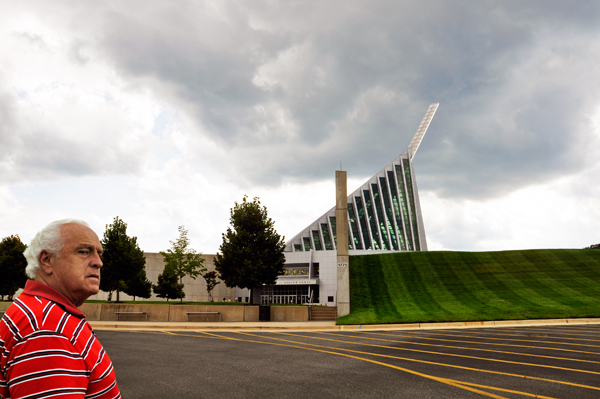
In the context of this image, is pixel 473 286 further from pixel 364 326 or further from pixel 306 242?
pixel 306 242

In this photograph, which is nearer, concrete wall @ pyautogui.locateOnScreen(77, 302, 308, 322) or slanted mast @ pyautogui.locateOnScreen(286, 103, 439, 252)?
concrete wall @ pyautogui.locateOnScreen(77, 302, 308, 322)

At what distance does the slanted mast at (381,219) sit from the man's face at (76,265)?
64.0m

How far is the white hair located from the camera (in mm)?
1828

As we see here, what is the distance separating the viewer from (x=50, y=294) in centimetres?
174

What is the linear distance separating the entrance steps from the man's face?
23.6 meters

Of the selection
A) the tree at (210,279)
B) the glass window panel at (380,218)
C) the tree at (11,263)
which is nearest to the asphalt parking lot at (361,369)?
the tree at (210,279)

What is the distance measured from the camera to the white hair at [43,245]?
1.83 metres

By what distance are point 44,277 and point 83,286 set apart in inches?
7.2

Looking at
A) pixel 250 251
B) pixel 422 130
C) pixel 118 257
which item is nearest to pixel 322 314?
pixel 250 251

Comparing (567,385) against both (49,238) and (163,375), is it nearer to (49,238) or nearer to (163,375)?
(163,375)

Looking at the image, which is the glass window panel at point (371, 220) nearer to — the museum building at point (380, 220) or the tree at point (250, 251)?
the museum building at point (380, 220)

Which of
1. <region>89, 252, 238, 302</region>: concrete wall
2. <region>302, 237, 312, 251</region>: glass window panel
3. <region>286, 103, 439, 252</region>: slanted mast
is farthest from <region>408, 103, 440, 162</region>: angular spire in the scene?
<region>89, 252, 238, 302</region>: concrete wall

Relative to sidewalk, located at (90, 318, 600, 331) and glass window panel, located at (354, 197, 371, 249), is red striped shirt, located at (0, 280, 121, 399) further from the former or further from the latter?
glass window panel, located at (354, 197, 371, 249)

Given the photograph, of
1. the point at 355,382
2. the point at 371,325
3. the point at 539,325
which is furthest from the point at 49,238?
the point at 539,325
